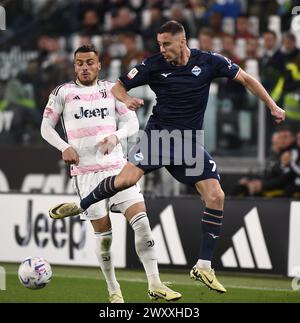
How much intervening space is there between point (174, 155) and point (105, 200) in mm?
862

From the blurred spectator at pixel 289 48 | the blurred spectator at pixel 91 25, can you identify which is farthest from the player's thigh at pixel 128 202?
the blurred spectator at pixel 91 25

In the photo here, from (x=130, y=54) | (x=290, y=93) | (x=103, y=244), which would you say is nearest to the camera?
(x=103, y=244)

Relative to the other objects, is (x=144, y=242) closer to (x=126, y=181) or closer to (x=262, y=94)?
(x=126, y=181)

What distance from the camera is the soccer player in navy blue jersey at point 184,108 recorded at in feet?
30.1

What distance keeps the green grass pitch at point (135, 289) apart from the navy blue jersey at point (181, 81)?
1.79m

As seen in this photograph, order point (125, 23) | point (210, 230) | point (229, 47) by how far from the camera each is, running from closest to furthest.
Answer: point (210, 230), point (229, 47), point (125, 23)

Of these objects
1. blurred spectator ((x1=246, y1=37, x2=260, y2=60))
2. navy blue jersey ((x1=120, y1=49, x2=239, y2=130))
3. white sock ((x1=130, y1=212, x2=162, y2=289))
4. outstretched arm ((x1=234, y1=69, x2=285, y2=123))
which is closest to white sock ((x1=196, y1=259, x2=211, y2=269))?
white sock ((x1=130, y1=212, x2=162, y2=289))

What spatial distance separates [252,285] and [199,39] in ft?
20.2

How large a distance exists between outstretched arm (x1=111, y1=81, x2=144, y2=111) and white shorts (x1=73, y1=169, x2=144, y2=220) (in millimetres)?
762

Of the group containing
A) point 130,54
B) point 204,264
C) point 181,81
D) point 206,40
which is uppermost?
point 206,40

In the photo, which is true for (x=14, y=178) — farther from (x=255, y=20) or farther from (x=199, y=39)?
(x=255, y=20)

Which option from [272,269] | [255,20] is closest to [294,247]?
[272,269]

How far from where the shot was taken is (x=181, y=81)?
926 centimetres

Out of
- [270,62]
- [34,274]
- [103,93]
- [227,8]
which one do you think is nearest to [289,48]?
[270,62]
